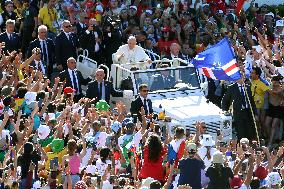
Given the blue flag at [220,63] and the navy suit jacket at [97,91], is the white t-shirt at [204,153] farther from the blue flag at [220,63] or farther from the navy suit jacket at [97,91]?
the navy suit jacket at [97,91]

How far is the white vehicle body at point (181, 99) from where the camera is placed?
22.1m

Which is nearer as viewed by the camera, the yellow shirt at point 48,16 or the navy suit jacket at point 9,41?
the navy suit jacket at point 9,41

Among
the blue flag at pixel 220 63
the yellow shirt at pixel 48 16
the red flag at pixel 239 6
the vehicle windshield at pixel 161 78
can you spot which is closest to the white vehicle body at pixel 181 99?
the vehicle windshield at pixel 161 78

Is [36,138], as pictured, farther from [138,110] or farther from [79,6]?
[79,6]

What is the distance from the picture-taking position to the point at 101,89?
77.0 ft

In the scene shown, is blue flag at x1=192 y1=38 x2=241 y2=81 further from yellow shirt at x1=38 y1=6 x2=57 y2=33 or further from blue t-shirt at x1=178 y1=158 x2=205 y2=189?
blue t-shirt at x1=178 y1=158 x2=205 y2=189

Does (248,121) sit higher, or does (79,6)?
Answer: (79,6)

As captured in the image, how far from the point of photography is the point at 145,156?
16984 mm

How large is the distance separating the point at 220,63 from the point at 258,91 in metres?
1.07

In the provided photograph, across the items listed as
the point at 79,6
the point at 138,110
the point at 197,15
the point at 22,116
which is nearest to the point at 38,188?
the point at 22,116

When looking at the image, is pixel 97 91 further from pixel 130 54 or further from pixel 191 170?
pixel 191 170

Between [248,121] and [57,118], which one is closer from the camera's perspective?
[57,118]

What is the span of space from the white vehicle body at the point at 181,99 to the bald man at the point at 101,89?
212 millimetres

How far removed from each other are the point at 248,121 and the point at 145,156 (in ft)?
21.4
